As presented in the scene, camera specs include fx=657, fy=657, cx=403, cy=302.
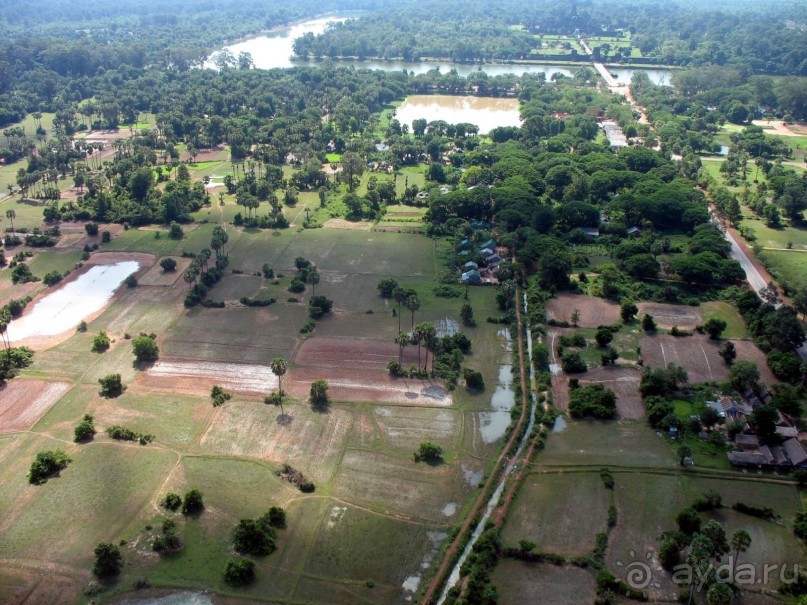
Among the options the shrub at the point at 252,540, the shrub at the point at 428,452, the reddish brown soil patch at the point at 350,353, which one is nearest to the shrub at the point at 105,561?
the shrub at the point at 252,540

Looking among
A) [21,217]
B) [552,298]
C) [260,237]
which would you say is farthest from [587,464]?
[21,217]

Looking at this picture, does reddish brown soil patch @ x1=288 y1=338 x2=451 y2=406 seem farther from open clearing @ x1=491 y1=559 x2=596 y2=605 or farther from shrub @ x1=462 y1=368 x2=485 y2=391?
open clearing @ x1=491 y1=559 x2=596 y2=605

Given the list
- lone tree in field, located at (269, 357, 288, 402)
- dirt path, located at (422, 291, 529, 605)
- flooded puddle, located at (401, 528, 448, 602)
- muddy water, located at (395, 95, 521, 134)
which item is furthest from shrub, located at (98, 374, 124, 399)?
muddy water, located at (395, 95, 521, 134)

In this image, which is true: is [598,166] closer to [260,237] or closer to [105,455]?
[260,237]

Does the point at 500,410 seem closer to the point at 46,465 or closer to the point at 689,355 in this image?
the point at 689,355

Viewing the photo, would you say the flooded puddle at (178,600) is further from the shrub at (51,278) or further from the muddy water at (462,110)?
the muddy water at (462,110)
